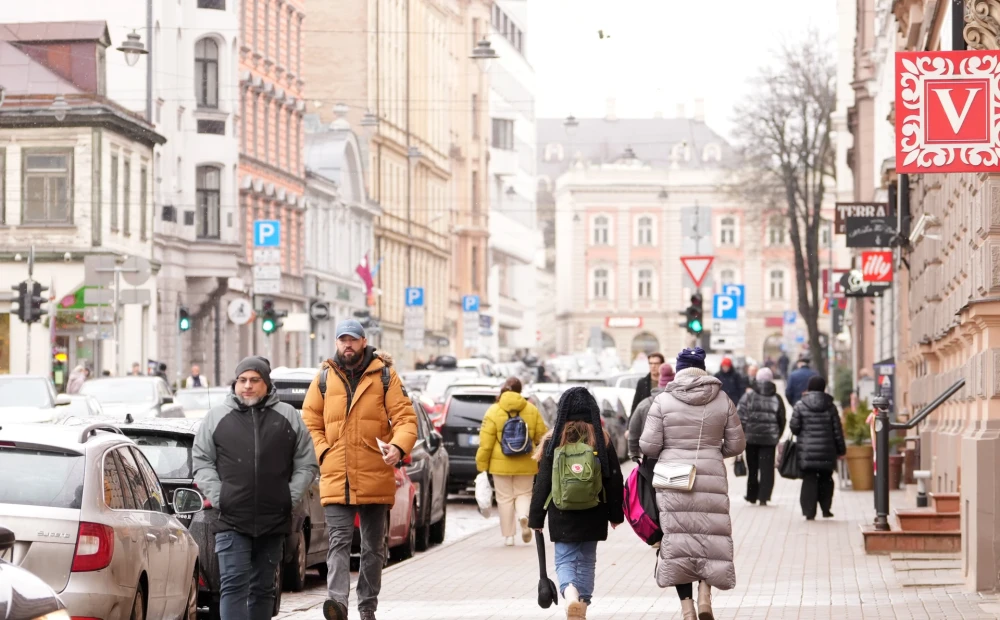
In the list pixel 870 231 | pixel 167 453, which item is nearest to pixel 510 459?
pixel 167 453

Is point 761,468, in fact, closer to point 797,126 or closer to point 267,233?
point 267,233

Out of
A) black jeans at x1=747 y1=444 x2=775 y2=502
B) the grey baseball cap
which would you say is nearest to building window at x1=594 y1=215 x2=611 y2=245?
black jeans at x1=747 y1=444 x2=775 y2=502

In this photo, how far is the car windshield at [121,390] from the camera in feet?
112

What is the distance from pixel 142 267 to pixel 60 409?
1489 centimetres

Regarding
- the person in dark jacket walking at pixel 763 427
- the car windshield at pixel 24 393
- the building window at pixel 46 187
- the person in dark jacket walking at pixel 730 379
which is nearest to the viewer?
the person in dark jacket walking at pixel 763 427

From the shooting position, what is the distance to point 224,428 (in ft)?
36.1

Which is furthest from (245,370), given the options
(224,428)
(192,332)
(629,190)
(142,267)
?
(629,190)

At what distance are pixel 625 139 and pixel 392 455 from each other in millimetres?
170027

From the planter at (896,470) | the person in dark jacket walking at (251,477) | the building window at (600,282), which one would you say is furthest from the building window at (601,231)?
the person in dark jacket walking at (251,477)

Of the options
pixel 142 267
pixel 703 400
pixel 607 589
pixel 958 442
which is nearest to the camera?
pixel 703 400

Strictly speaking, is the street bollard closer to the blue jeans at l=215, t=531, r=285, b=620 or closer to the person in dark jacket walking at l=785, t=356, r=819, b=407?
the blue jeans at l=215, t=531, r=285, b=620

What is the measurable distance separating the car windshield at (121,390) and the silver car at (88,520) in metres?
23.0

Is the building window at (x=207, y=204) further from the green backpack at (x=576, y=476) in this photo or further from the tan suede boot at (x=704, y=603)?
the tan suede boot at (x=704, y=603)

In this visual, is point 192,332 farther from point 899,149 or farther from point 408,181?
point 899,149
